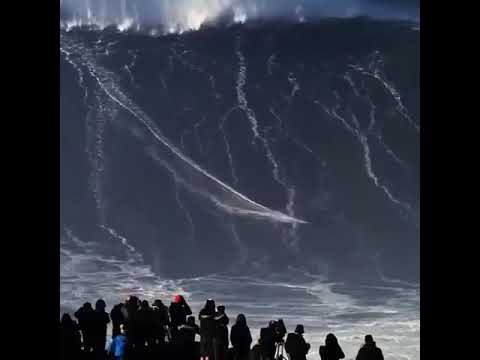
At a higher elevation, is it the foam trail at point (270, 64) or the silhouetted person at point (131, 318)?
the foam trail at point (270, 64)

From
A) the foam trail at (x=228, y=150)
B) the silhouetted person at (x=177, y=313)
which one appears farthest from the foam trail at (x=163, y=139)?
the silhouetted person at (x=177, y=313)

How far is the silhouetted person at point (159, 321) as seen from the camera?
1161cm

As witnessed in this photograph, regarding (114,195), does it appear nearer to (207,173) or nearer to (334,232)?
(207,173)

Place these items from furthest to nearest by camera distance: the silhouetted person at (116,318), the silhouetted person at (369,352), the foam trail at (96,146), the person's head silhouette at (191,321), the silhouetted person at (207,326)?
1. the foam trail at (96,146)
2. the silhouetted person at (116,318)
3. the person's head silhouette at (191,321)
4. the silhouetted person at (207,326)
5. the silhouetted person at (369,352)

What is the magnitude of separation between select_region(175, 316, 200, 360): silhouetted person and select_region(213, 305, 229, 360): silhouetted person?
1.56 ft

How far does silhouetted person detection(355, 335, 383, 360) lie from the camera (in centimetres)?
1009

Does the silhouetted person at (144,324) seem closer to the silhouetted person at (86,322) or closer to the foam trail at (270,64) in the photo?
the silhouetted person at (86,322)

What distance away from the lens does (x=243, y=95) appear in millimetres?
77062

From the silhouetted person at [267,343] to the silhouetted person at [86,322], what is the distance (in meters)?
2.73

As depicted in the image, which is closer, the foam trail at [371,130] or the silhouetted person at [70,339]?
the silhouetted person at [70,339]

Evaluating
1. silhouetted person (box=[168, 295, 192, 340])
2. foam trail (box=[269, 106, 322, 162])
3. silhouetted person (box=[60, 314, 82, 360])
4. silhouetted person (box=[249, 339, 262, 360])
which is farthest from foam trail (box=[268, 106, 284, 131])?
silhouetted person (box=[60, 314, 82, 360])
